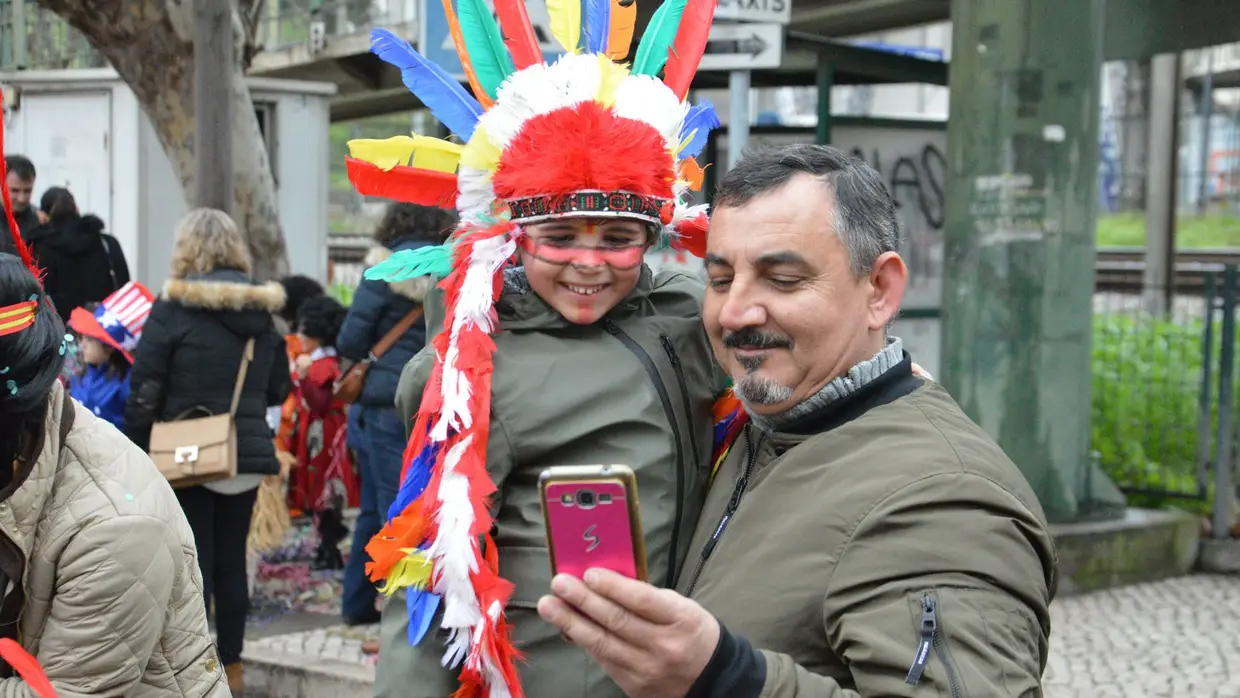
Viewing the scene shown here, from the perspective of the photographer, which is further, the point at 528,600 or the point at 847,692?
the point at 528,600

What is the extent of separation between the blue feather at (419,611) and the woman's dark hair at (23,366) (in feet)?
2.27

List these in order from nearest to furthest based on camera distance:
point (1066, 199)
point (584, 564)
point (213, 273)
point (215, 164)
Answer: point (584, 564)
point (213, 273)
point (1066, 199)
point (215, 164)

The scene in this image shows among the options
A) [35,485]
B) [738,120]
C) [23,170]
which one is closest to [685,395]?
[35,485]

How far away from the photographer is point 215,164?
7.66 meters

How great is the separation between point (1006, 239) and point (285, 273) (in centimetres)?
514

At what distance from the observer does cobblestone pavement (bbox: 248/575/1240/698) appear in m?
5.72

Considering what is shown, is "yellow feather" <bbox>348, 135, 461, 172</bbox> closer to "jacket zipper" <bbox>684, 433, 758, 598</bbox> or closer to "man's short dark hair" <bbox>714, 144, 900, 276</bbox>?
"man's short dark hair" <bbox>714, 144, 900, 276</bbox>

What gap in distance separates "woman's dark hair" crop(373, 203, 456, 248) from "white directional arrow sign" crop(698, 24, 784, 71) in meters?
1.31

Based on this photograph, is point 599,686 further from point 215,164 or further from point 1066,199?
point 215,164

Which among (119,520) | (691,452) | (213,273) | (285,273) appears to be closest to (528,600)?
(691,452)

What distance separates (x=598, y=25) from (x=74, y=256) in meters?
6.95

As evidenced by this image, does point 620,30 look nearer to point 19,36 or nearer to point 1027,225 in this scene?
point 1027,225

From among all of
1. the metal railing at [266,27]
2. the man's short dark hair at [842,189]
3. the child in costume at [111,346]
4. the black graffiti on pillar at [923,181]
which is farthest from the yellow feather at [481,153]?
the metal railing at [266,27]

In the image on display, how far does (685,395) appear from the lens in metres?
2.48
